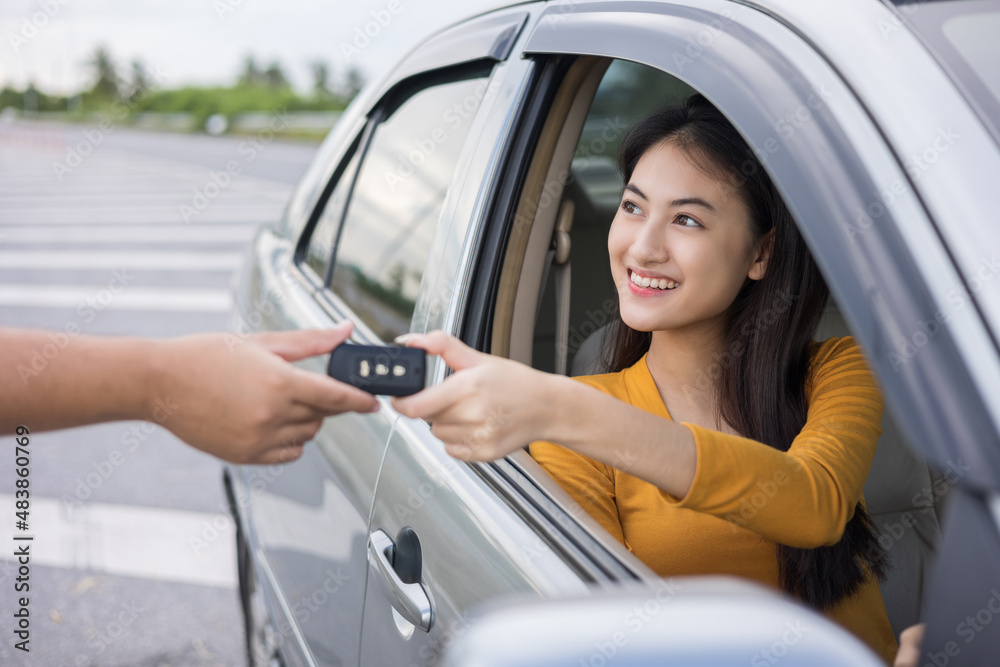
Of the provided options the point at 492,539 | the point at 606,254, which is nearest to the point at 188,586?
the point at 606,254

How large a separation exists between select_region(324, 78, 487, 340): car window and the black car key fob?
0.75 meters

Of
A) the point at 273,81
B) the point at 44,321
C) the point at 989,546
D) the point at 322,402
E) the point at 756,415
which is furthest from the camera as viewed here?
the point at 273,81

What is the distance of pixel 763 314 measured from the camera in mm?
1703

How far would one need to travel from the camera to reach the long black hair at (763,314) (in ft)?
5.35

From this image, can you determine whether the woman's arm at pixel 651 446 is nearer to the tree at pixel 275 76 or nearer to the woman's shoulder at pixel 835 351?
the woman's shoulder at pixel 835 351

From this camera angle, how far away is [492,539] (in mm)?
1256

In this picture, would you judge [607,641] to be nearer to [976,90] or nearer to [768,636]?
[768,636]

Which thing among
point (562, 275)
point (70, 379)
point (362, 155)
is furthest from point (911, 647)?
point (362, 155)

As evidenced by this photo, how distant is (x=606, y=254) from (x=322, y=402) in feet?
4.92

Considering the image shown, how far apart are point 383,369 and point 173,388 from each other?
0.88 ft

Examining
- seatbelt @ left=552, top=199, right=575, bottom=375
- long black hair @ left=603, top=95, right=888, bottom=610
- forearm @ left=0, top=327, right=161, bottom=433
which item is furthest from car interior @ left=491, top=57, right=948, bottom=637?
forearm @ left=0, top=327, right=161, bottom=433

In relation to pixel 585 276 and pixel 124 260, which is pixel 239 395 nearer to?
pixel 585 276

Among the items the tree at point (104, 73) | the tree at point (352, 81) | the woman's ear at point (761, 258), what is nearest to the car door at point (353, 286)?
the woman's ear at point (761, 258)

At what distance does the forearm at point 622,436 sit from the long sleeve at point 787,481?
26 mm
